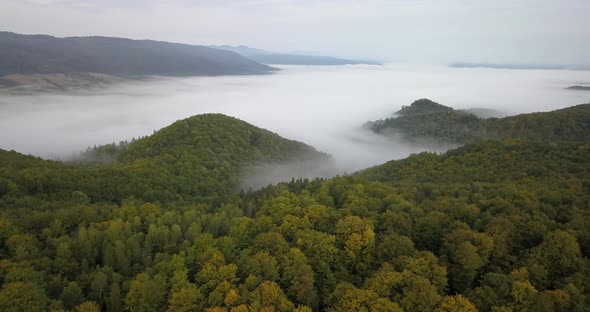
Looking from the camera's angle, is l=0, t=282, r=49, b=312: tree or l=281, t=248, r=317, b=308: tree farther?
l=281, t=248, r=317, b=308: tree

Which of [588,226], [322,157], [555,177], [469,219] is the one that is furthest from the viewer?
[322,157]

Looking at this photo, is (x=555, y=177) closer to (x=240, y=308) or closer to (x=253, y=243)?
(x=253, y=243)

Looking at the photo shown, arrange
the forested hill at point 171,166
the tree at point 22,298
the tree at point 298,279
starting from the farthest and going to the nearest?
the forested hill at point 171,166
the tree at point 298,279
the tree at point 22,298

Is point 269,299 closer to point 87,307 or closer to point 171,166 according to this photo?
point 87,307

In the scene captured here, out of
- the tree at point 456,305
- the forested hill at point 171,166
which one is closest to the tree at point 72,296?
the tree at point 456,305

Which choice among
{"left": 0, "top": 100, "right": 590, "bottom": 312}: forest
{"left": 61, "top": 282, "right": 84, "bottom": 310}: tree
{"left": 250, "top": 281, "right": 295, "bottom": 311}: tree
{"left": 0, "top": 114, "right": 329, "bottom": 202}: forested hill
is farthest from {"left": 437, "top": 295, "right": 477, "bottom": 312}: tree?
{"left": 0, "top": 114, "right": 329, "bottom": 202}: forested hill

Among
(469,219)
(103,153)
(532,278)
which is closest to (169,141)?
(103,153)

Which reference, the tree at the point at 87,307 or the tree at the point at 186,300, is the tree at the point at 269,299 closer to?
the tree at the point at 186,300

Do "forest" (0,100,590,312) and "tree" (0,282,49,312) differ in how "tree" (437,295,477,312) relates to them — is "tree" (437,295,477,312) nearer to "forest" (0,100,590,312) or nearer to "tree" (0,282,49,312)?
"forest" (0,100,590,312)
